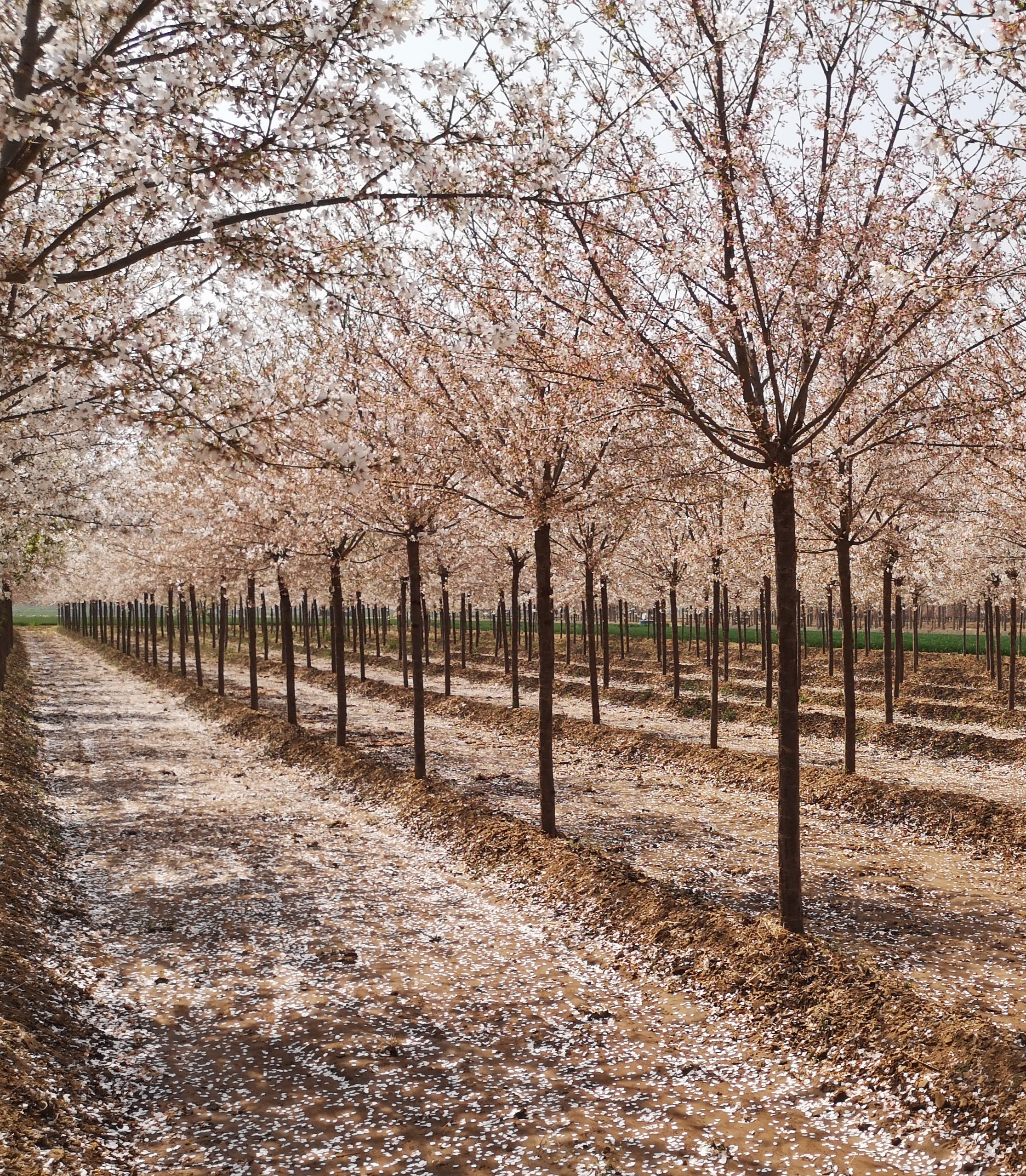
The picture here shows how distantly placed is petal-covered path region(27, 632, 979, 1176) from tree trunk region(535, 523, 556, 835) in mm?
1622

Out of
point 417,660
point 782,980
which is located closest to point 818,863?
point 782,980

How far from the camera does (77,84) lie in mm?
4633

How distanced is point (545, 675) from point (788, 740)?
15.7ft

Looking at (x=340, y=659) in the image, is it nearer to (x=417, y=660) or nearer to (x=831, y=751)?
(x=417, y=660)

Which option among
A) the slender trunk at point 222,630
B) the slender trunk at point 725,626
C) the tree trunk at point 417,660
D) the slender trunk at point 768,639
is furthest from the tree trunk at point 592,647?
the slender trunk at point 222,630

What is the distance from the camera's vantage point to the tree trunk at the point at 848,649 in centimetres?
1622

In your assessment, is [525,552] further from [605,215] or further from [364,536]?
[605,215]

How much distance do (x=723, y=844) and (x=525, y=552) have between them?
52.9ft

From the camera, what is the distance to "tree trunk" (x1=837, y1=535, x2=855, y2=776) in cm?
1622

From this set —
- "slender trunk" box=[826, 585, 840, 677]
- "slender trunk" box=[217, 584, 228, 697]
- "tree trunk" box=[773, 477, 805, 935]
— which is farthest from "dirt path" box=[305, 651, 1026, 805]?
"slender trunk" box=[217, 584, 228, 697]

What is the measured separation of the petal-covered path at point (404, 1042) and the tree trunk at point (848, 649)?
28.5 feet

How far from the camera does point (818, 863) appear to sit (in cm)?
1252

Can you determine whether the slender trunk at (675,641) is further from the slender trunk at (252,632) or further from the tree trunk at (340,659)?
the slender trunk at (252,632)

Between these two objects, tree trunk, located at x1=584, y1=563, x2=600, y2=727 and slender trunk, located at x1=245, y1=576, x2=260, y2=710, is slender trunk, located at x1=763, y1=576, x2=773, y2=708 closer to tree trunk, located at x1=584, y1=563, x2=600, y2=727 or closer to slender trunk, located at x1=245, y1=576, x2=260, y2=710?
tree trunk, located at x1=584, y1=563, x2=600, y2=727
